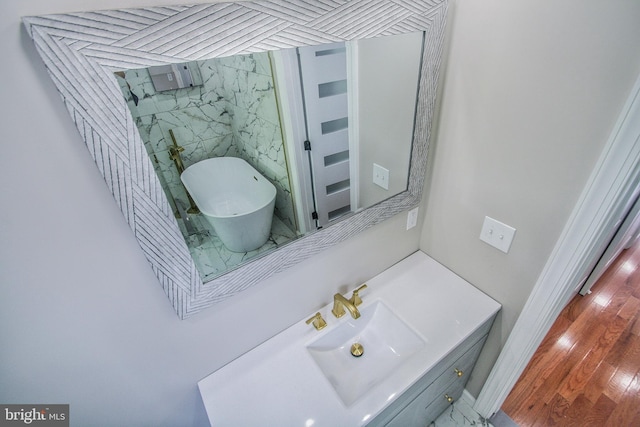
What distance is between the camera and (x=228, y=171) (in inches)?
31.6

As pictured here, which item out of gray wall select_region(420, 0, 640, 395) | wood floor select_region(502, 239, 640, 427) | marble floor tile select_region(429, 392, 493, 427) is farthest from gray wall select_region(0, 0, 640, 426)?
wood floor select_region(502, 239, 640, 427)

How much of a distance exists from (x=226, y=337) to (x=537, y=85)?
1223mm

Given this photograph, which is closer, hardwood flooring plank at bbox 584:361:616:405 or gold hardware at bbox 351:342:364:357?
gold hardware at bbox 351:342:364:357

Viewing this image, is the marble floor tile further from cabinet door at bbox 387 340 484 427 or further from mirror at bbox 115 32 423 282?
mirror at bbox 115 32 423 282

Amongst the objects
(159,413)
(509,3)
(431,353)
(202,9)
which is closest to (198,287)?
(159,413)

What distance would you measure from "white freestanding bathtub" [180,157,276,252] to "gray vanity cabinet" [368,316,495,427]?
713 millimetres

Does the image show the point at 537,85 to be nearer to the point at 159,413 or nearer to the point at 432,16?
the point at 432,16

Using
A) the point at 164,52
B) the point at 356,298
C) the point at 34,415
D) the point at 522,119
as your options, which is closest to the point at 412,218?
the point at 356,298

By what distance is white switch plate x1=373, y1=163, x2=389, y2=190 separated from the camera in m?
1.12

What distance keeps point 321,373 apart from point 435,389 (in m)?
0.54

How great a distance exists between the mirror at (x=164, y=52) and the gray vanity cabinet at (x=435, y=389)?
0.64 m

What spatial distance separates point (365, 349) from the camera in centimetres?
120

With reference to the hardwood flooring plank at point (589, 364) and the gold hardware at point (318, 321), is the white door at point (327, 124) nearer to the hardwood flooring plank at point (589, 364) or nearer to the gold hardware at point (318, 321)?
the gold hardware at point (318, 321)

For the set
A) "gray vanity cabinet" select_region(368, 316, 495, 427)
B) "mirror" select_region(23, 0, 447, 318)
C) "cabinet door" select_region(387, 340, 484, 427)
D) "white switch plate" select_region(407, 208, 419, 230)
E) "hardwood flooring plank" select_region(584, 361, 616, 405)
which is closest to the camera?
"mirror" select_region(23, 0, 447, 318)
